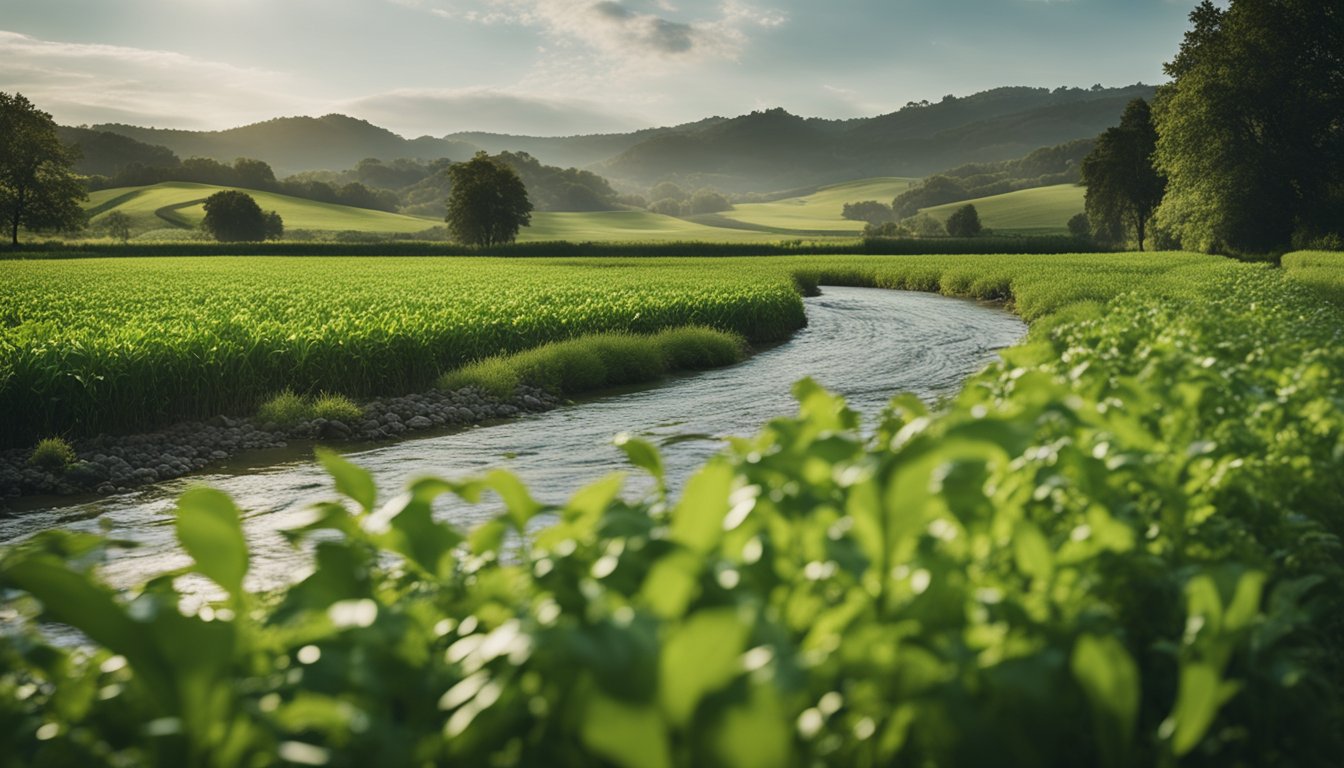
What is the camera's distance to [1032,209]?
128125mm

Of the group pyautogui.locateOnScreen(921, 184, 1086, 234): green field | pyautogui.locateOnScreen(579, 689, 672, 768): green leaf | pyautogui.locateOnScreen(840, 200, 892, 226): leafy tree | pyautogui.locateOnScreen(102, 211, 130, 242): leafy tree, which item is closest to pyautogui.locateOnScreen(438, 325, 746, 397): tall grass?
pyautogui.locateOnScreen(579, 689, 672, 768): green leaf

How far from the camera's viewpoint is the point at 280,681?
5.37 ft

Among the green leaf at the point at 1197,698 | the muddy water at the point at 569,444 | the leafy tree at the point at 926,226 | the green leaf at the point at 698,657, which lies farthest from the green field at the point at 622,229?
the green leaf at the point at 698,657

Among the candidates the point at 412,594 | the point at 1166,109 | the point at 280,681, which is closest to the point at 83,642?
the point at 412,594

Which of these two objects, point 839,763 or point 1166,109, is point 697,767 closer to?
point 839,763

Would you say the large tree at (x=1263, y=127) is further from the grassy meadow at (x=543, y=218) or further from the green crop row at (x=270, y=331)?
the grassy meadow at (x=543, y=218)

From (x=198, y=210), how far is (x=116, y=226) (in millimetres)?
25267

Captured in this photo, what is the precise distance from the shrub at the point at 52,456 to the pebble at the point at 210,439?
10cm

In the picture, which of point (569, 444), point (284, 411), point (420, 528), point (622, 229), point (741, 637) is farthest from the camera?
point (622, 229)

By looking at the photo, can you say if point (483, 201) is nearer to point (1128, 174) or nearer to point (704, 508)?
point (1128, 174)

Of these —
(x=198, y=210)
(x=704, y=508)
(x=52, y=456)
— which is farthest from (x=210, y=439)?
(x=198, y=210)

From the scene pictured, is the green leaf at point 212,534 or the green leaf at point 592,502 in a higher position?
the green leaf at point 212,534

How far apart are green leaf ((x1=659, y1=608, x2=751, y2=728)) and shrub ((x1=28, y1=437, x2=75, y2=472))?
39.9 ft

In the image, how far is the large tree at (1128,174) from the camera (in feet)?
219
